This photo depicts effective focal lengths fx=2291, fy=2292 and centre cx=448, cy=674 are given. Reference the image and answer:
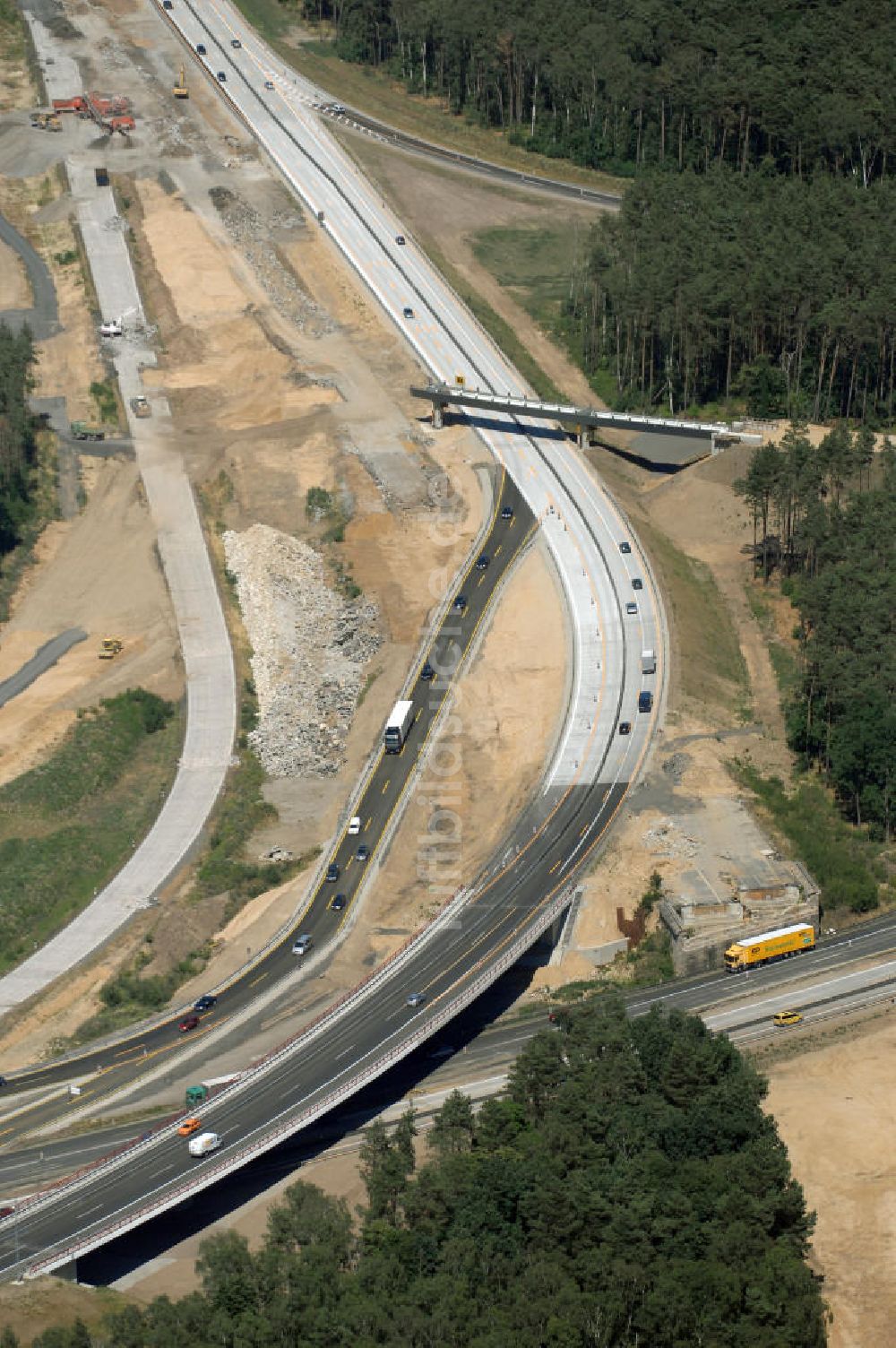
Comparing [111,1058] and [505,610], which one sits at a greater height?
[505,610]

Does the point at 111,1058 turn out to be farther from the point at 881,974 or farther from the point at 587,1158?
the point at 881,974

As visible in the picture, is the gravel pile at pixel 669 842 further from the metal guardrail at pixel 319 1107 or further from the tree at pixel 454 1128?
the tree at pixel 454 1128

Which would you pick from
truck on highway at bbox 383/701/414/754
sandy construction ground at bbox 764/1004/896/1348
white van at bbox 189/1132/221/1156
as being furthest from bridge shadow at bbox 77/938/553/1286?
truck on highway at bbox 383/701/414/754

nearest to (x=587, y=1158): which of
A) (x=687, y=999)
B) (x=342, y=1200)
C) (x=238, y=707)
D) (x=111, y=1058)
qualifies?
(x=342, y=1200)

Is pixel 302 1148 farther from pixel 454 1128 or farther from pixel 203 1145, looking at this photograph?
pixel 454 1128

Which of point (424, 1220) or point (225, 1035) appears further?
point (225, 1035)

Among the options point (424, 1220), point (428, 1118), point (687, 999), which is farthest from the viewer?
point (687, 999)
